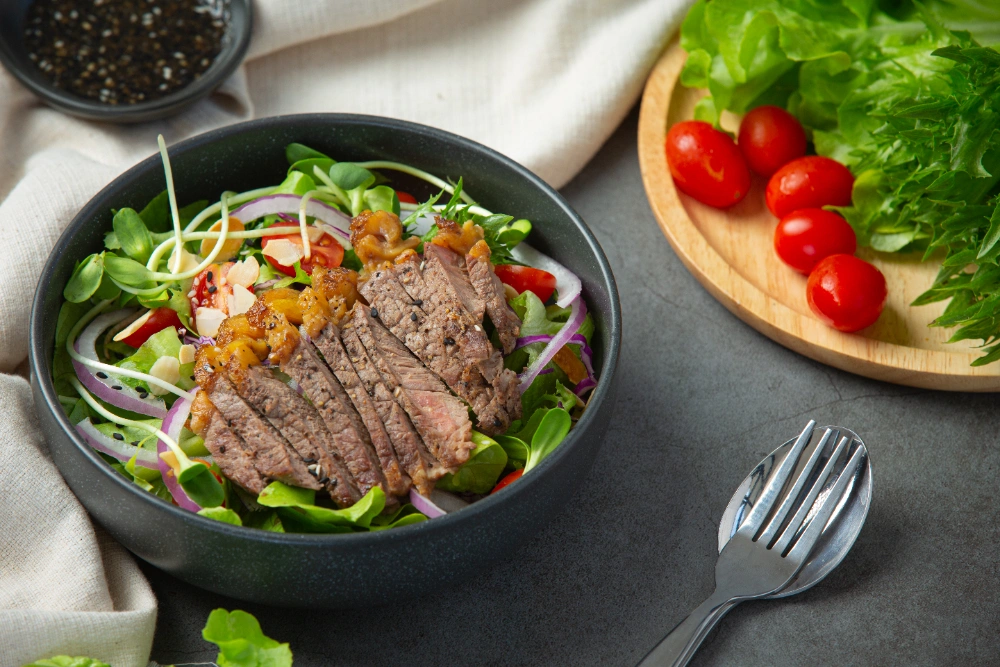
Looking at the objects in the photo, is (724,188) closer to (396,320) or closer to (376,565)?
(396,320)

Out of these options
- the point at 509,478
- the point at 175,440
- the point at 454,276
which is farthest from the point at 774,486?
the point at 175,440

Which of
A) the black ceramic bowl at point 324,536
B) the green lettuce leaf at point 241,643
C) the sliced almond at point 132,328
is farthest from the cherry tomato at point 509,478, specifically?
the sliced almond at point 132,328

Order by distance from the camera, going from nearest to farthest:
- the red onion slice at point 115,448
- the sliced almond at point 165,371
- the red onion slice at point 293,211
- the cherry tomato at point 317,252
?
1. the red onion slice at point 115,448
2. the sliced almond at point 165,371
3. the cherry tomato at point 317,252
4. the red onion slice at point 293,211

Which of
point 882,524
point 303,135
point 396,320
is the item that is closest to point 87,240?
point 303,135

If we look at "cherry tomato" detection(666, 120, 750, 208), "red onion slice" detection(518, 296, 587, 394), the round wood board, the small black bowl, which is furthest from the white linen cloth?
"red onion slice" detection(518, 296, 587, 394)

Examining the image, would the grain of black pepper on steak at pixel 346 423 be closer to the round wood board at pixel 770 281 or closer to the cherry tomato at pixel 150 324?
the cherry tomato at pixel 150 324

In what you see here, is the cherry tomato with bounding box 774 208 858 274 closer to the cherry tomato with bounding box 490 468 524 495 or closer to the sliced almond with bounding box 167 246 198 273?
the cherry tomato with bounding box 490 468 524 495

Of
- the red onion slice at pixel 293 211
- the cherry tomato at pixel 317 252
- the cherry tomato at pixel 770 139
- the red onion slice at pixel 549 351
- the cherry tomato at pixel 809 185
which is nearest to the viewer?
the red onion slice at pixel 549 351
